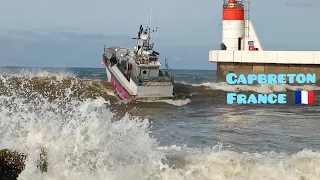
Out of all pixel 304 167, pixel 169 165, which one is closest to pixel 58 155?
pixel 169 165

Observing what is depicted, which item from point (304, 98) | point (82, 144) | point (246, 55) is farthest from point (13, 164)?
point (246, 55)

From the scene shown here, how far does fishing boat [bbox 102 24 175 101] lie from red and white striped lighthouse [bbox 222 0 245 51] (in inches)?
367

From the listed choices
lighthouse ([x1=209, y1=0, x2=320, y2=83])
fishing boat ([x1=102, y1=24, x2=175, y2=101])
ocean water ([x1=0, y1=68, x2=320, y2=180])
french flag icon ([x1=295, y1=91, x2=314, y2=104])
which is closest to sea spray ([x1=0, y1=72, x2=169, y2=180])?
ocean water ([x1=0, y1=68, x2=320, y2=180])

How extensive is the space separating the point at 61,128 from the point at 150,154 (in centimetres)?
143

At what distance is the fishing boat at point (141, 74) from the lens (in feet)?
70.6

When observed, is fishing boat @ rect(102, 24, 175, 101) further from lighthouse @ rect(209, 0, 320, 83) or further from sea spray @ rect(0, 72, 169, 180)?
sea spray @ rect(0, 72, 169, 180)

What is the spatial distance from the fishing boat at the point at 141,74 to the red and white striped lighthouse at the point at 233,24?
9319 millimetres

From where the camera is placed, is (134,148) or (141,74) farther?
(141,74)

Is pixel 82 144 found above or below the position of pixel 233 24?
below

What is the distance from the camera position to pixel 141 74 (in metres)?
21.8

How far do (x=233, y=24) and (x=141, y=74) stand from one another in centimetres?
1181

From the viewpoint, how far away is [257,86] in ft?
104

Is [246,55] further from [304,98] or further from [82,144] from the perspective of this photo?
[82,144]

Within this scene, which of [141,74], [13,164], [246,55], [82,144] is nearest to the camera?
[13,164]
